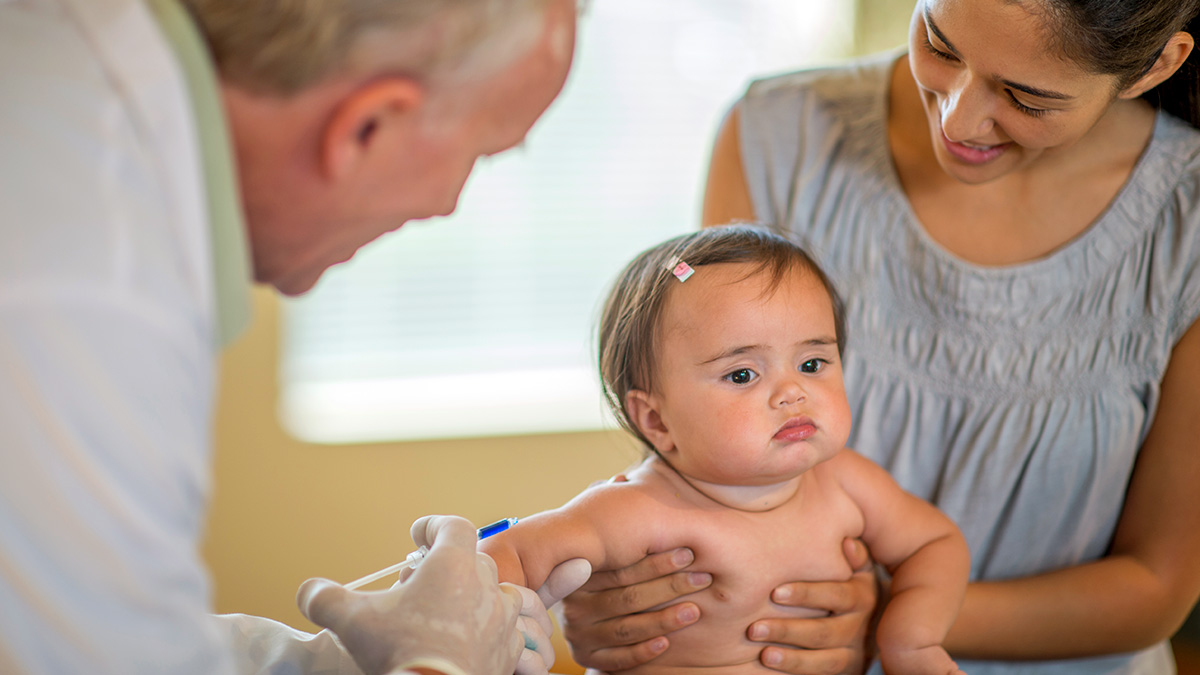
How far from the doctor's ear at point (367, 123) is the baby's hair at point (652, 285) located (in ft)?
1.74

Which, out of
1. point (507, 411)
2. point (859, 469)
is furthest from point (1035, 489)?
point (507, 411)

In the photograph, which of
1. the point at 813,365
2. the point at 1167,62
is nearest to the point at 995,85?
the point at 1167,62

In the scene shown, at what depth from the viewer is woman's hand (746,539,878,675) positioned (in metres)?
1.11

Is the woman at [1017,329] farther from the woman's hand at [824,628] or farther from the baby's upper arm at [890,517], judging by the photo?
the baby's upper arm at [890,517]

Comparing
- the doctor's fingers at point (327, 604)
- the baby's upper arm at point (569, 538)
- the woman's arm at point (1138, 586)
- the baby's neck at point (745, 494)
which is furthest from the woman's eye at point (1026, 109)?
the doctor's fingers at point (327, 604)

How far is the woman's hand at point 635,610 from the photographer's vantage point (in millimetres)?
1103

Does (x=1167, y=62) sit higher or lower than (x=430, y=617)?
higher

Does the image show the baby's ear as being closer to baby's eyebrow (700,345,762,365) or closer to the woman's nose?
baby's eyebrow (700,345,762,365)

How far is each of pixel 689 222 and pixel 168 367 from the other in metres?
2.54

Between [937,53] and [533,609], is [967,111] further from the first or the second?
[533,609]

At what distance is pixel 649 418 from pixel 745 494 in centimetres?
14

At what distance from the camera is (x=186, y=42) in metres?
0.59

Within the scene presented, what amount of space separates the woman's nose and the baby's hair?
0.75 feet

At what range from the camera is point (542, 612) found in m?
0.98
